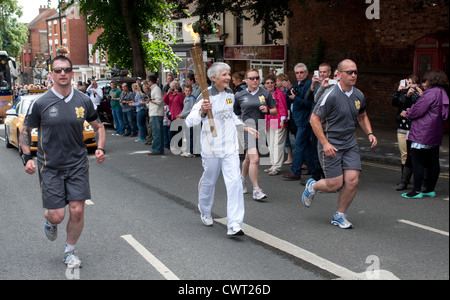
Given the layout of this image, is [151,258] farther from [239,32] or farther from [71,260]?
[239,32]

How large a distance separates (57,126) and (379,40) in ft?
55.4

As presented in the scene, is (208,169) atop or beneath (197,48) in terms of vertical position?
beneath

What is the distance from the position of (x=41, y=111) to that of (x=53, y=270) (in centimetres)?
151

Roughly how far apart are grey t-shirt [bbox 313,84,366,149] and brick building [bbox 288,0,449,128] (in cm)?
1120

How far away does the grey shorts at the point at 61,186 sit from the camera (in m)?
4.84

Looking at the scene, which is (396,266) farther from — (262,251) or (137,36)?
(137,36)

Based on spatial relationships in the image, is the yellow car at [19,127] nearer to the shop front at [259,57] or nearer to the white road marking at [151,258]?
the white road marking at [151,258]

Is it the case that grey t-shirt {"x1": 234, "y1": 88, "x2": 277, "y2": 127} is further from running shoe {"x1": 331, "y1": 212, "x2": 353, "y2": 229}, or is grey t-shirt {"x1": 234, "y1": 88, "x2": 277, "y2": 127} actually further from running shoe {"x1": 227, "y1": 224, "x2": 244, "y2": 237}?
running shoe {"x1": 227, "y1": 224, "x2": 244, "y2": 237}

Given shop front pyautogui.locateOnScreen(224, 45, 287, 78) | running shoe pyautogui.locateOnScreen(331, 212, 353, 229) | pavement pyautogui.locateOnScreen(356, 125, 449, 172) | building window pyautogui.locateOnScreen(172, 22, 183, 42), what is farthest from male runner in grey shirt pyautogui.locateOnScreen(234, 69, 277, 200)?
building window pyautogui.locateOnScreen(172, 22, 183, 42)

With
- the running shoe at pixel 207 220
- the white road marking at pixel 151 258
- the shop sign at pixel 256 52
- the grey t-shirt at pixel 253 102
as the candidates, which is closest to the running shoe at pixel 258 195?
the grey t-shirt at pixel 253 102

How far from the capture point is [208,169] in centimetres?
623

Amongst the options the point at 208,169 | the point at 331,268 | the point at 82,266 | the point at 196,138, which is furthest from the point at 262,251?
the point at 196,138

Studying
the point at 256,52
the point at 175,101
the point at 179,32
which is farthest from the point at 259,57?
the point at 175,101

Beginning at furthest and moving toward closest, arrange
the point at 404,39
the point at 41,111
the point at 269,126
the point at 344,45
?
1. the point at 344,45
2. the point at 404,39
3. the point at 269,126
4. the point at 41,111
